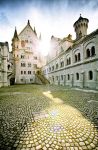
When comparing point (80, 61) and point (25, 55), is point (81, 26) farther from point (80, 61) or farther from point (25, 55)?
point (25, 55)

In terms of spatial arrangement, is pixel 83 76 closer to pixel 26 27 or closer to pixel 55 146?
pixel 55 146

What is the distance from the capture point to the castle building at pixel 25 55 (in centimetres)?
4119

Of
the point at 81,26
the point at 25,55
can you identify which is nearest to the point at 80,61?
the point at 81,26

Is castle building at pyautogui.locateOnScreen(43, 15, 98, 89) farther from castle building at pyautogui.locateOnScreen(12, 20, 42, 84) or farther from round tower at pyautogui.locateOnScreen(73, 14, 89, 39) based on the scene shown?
castle building at pyautogui.locateOnScreen(12, 20, 42, 84)

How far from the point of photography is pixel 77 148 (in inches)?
122

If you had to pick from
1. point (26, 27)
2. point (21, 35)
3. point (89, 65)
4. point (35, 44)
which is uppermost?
point (26, 27)

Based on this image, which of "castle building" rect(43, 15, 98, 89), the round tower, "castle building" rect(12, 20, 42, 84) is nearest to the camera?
"castle building" rect(43, 15, 98, 89)

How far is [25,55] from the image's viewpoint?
4278 cm

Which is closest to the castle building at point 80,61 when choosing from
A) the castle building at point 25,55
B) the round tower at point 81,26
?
the round tower at point 81,26

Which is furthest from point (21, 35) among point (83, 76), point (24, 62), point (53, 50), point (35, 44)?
point (83, 76)

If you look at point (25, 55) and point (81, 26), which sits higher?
point (81, 26)

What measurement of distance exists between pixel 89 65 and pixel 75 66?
4473 mm

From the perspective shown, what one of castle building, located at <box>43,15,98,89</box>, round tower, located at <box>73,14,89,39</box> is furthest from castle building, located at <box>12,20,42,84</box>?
round tower, located at <box>73,14,89,39</box>

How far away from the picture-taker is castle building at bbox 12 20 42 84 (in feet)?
135
